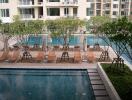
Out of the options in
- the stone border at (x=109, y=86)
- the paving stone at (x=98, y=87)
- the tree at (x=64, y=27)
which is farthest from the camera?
the tree at (x=64, y=27)

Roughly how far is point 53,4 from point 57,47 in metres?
14.1

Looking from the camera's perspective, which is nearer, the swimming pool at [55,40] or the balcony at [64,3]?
the swimming pool at [55,40]

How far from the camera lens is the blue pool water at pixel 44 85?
14.6m

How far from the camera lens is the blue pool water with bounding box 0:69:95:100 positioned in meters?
14.6

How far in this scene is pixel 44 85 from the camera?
16578 millimetres

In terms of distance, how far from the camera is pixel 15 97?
14.3 meters

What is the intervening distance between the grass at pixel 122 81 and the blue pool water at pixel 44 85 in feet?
4.86

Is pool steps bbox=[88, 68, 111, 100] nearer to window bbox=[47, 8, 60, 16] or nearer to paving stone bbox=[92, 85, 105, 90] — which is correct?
paving stone bbox=[92, 85, 105, 90]

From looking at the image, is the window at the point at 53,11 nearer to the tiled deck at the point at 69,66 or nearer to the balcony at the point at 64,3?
the balcony at the point at 64,3

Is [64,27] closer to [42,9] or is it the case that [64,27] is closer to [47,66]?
[47,66]

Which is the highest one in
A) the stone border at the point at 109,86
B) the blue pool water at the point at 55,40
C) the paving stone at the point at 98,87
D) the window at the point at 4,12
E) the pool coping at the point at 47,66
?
the window at the point at 4,12

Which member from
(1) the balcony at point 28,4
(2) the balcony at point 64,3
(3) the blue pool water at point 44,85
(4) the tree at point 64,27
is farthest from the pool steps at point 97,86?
(1) the balcony at point 28,4

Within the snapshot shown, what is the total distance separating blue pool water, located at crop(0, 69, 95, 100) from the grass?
1482 mm

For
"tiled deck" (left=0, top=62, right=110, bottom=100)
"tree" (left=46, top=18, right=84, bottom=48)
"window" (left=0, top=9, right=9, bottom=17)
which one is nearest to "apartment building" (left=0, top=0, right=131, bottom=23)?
"window" (left=0, top=9, right=9, bottom=17)
